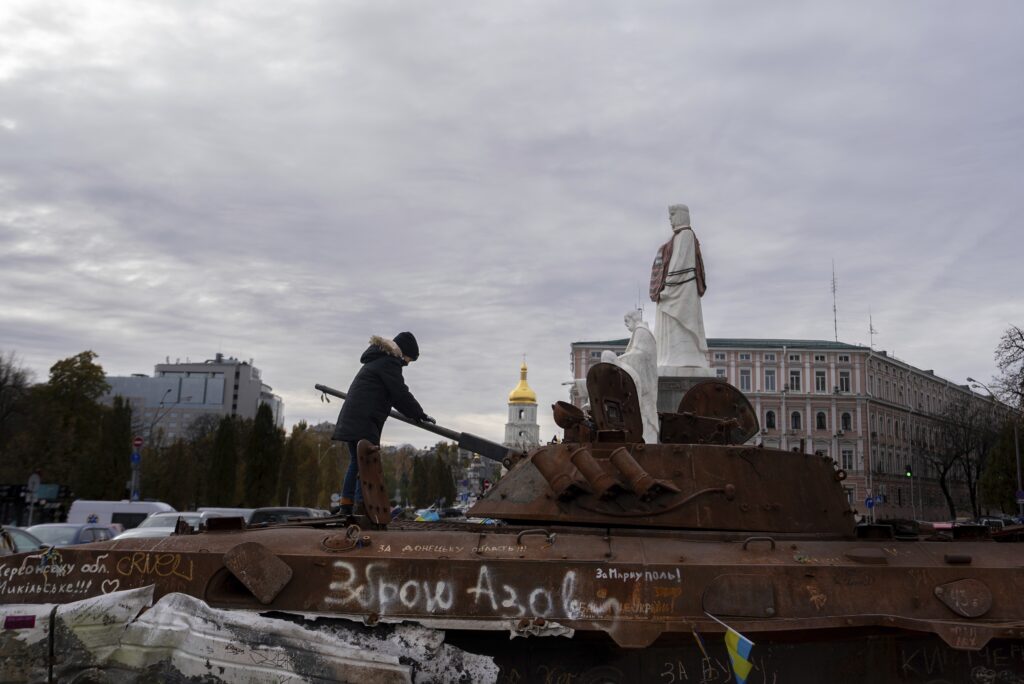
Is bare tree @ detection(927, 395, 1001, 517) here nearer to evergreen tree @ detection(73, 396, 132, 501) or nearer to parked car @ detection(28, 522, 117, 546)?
evergreen tree @ detection(73, 396, 132, 501)

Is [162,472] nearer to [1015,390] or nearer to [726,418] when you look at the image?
[1015,390]

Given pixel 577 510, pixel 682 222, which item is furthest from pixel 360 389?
pixel 682 222

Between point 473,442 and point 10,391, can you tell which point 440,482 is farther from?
point 473,442

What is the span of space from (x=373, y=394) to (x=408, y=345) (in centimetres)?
66

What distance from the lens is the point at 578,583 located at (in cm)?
578

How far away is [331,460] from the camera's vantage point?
244ft

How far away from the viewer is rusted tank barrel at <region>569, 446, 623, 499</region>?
670 centimetres

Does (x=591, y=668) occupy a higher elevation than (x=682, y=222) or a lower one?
lower

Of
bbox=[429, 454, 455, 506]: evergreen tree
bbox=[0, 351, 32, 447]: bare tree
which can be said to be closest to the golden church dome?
bbox=[429, 454, 455, 506]: evergreen tree

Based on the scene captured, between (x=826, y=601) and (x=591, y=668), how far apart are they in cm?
155

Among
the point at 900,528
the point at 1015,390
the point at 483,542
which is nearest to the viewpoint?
the point at 483,542

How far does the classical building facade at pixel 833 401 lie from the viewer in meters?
66.5

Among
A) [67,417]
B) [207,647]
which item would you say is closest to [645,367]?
[207,647]

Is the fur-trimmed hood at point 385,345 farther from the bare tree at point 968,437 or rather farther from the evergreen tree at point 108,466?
the bare tree at point 968,437
